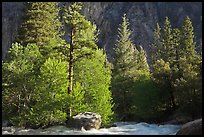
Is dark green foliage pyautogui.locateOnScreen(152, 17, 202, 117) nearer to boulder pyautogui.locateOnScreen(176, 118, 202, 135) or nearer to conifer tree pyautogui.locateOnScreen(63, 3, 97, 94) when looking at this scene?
conifer tree pyautogui.locateOnScreen(63, 3, 97, 94)

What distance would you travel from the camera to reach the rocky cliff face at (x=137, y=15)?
96812 mm

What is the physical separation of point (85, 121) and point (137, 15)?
7961 cm

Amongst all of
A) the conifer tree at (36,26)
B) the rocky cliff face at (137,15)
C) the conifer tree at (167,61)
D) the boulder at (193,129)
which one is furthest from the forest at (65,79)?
the rocky cliff face at (137,15)

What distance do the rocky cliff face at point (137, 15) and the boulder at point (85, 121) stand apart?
70371 mm

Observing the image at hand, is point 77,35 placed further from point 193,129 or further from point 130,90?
point 130,90

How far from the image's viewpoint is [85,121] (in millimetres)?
25484

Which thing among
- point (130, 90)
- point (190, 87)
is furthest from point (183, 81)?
point (130, 90)

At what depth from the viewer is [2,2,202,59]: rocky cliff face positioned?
318 ft

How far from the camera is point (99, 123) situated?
26375mm

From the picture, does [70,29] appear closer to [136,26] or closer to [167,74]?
[167,74]

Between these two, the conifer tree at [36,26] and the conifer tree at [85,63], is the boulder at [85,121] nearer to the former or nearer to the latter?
the conifer tree at [85,63]

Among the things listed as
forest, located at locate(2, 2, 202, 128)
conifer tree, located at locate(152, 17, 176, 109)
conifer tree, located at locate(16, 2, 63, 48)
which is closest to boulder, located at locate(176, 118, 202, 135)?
forest, located at locate(2, 2, 202, 128)

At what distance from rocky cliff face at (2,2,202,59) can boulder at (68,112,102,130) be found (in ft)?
231

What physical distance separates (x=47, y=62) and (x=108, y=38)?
72077 millimetres
